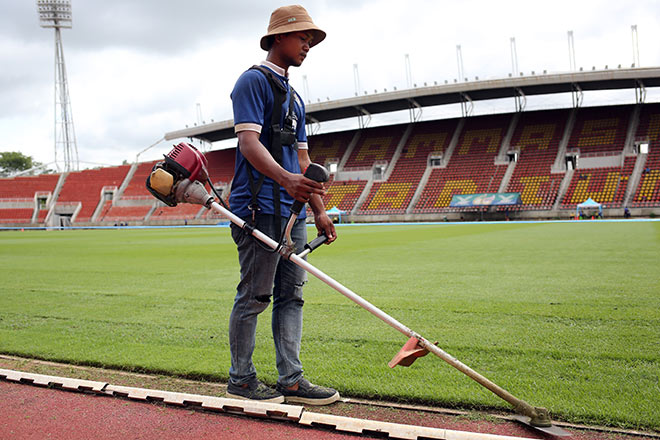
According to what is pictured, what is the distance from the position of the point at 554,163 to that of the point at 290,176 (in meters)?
41.3

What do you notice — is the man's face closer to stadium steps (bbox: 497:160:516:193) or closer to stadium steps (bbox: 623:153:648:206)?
stadium steps (bbox: 623:153:648:206)

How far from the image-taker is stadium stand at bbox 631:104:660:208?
33406 millimetres

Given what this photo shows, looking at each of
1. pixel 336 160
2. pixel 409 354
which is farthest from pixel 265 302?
pixel 336 160

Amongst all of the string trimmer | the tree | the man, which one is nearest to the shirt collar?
the man

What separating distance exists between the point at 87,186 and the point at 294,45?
64211mm

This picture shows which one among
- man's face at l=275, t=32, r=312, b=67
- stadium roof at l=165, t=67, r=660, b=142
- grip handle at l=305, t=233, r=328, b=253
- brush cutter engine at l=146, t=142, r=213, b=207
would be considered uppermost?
stadium roof at l=165, t=67, r=660, b=142

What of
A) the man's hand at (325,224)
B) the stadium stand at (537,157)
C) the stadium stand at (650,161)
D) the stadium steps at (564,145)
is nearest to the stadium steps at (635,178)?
the stadium stand at (650,161)

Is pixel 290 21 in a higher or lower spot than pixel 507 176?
higher

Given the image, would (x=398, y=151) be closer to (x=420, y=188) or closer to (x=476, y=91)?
(x=420, y=188)

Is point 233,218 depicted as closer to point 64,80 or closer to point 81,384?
point 81,384

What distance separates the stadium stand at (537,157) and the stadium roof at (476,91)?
2967 mm

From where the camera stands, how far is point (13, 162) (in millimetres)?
93562

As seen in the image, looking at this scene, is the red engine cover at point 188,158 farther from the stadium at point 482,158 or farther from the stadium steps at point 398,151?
the stadium steps at point 398,151

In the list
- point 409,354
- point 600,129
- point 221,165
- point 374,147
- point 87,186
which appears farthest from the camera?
point 87,186
